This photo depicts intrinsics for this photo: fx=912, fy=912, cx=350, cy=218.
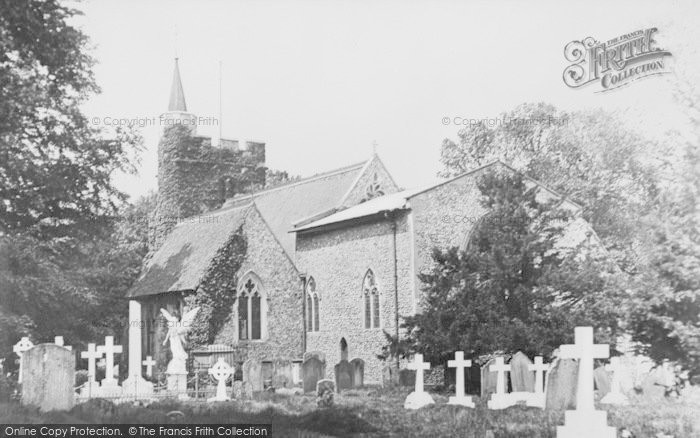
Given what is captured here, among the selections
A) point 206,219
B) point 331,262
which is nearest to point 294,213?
point 206,219

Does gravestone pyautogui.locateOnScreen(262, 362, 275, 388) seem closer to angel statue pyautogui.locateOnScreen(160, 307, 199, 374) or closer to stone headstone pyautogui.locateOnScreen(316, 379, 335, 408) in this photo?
angel statue pyautogui.locateOnScreen(160, 307, 199, 374)

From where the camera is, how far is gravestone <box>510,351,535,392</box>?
15.1 m

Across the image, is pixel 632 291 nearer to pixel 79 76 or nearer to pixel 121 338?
pixel 79 76

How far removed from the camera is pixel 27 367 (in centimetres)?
1256

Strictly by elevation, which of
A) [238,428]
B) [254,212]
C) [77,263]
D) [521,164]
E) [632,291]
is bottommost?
[238,428]

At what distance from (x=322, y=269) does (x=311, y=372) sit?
6582 mm

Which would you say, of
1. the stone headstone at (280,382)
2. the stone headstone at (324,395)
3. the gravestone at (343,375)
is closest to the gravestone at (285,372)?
the stone headstone at (280,382)

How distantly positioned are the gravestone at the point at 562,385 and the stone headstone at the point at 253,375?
884cm

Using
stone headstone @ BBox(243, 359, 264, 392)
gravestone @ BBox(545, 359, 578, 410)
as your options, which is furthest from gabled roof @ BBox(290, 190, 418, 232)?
gravestone @ BBox(545, 359, 578, 410)

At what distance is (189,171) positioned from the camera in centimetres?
3584

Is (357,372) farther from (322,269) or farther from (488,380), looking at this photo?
(322,269)

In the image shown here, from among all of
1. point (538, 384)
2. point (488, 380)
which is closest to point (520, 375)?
point (538, 384)

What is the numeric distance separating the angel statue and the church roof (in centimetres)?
129

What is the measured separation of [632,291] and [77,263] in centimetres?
1375
